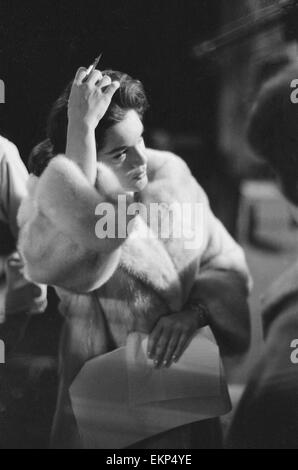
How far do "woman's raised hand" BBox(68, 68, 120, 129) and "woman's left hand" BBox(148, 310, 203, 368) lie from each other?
0.72 meters

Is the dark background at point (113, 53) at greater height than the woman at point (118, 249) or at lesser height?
greater

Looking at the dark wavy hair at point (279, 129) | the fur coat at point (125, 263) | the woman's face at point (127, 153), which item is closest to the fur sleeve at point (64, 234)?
the fur coat at point (125, 263)

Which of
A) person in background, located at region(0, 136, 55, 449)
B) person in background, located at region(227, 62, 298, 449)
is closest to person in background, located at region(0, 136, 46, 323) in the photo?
person in background, located at region(0, 136, 55, 449)

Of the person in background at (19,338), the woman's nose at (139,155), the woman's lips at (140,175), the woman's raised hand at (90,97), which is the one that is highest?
the woman's raised hand at (90,97)

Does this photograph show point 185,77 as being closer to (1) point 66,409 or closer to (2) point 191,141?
(2) point 191,141

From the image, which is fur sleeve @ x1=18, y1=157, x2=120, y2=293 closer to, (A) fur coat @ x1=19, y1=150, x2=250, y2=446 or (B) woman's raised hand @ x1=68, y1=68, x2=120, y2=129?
(A) fur coat @ x1=19, y1=150, x2=250, y2=446

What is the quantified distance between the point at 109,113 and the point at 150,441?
1.17 metres

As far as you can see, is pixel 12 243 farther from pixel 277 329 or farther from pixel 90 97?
pixel 277 329

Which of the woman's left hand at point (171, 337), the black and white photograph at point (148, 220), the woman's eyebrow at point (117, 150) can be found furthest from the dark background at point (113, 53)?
the woman's left hand at point (171, 337)

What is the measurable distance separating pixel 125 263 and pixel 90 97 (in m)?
0.58

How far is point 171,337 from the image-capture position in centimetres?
235

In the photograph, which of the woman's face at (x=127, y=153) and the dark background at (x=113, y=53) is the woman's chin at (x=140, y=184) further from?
the dark background at (x=113, y=53)

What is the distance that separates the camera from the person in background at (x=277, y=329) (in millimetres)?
2314

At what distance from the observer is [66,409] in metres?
2.42
